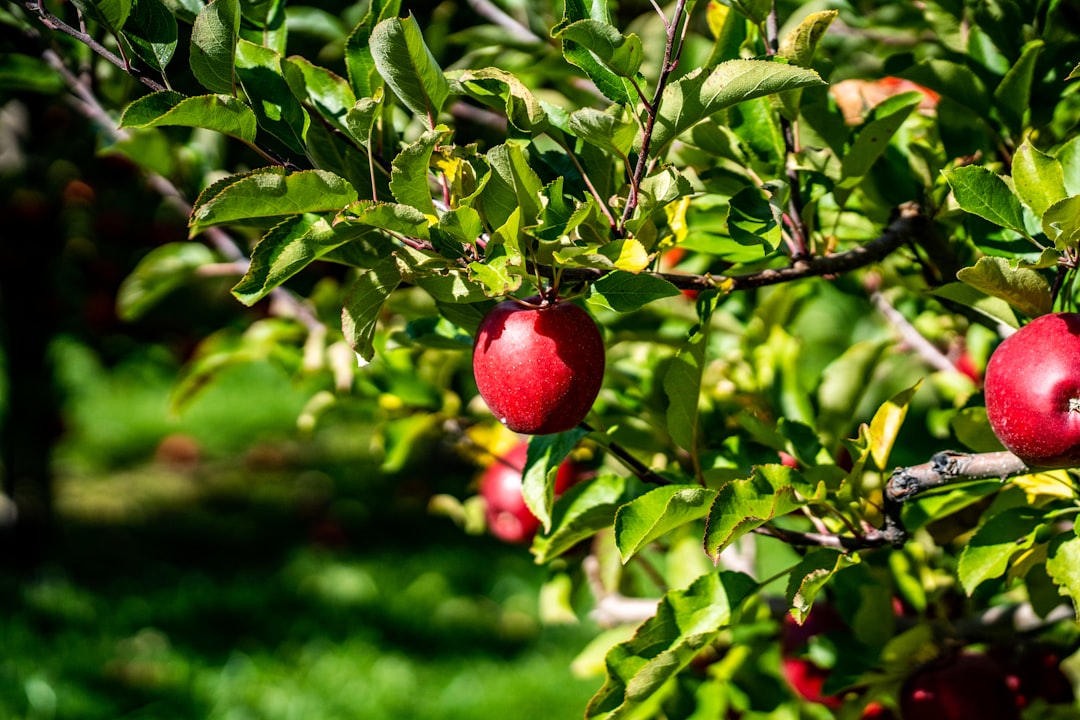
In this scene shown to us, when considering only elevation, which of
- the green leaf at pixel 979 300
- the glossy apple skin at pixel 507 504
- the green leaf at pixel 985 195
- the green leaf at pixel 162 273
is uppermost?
the green leaf at pixel 985 195

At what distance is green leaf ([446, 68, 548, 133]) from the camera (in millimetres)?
710

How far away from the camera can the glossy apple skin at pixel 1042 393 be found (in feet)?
2.24

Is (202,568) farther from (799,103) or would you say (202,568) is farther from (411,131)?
(799,103)

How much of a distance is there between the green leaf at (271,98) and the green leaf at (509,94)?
124mm

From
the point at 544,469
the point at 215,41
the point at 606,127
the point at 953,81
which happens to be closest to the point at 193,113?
the point at 215,41

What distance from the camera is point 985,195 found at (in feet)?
2.39

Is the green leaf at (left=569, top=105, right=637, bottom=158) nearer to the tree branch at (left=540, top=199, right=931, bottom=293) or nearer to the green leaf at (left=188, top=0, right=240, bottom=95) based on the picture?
the tree branch at (left=540, top=199, right=931, bottom=293)

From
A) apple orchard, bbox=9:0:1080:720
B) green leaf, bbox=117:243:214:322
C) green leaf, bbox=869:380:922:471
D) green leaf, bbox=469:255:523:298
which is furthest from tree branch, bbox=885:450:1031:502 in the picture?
green leaf, bbox=117:243:214:322

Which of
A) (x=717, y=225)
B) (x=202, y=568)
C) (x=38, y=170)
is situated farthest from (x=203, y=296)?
(x=717, y=225)

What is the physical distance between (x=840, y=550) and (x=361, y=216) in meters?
0.45

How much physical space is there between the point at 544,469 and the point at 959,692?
503mm

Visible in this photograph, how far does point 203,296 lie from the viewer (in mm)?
3559

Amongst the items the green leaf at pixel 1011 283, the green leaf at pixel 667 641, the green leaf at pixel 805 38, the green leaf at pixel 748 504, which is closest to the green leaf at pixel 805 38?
the green leaf at pixel 805 38

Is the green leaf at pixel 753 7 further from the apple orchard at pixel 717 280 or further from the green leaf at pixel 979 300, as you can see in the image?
the green leaf at pixel 979 300
